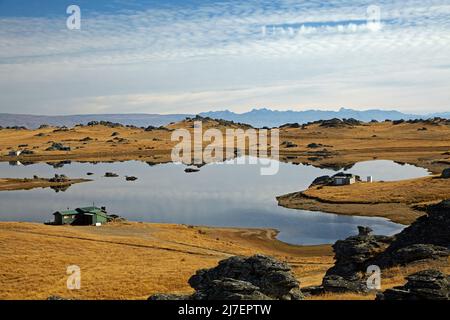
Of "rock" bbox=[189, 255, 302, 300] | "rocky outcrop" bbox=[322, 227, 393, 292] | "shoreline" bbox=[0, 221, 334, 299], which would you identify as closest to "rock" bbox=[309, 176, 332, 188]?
"shoreline" bbox=[0, 221, 334, 299]

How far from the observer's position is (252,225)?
74.1 m

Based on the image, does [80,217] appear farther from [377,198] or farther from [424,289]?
[424,289]

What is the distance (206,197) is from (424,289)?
3103 inches

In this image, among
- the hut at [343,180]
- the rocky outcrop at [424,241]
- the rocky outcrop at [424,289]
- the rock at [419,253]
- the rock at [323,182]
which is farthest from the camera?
the rock at [323,182]

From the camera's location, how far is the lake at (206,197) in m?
74.1

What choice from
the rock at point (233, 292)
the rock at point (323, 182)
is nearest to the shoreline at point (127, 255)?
the rock at point (233, 292)

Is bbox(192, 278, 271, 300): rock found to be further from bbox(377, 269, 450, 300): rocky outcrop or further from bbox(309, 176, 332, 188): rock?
bbox(309, 176, 332, 188): rock

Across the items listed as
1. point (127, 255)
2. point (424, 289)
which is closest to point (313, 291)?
point (424, 289)

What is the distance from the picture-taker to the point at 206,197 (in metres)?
98.6

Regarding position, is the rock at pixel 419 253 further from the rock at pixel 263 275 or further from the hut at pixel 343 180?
the hut at pixel 343 180

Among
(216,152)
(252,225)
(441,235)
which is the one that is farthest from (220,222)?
(216,152)

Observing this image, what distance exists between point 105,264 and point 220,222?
2944 centimetres

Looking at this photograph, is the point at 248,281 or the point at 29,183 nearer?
the point at 248,281

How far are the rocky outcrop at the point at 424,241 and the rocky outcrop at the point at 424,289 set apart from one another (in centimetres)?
1177
